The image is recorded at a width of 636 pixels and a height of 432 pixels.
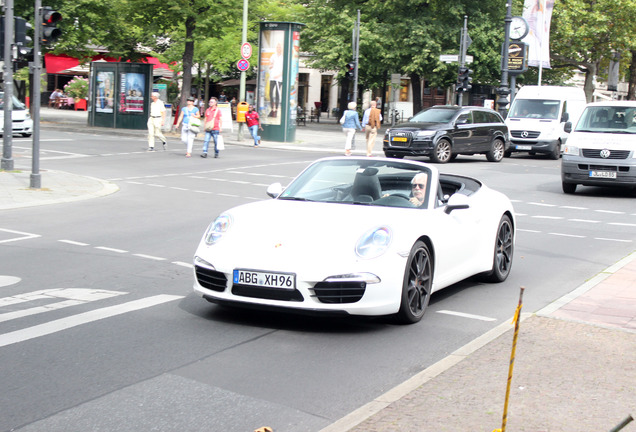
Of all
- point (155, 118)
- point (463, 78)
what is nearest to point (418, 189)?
point (155, 118)

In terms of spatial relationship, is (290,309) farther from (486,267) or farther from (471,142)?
(471,142)

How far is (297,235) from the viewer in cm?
646

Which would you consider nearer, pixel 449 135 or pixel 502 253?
pixel 502 253

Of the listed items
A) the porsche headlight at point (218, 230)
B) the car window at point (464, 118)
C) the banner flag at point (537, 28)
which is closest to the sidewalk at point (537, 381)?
the porsche headlight at point (218, 230)

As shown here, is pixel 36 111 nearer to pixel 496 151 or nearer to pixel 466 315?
pixel 466 315

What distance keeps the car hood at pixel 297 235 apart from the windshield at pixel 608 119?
12849 millimetres

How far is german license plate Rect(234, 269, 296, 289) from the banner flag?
40.8 meters

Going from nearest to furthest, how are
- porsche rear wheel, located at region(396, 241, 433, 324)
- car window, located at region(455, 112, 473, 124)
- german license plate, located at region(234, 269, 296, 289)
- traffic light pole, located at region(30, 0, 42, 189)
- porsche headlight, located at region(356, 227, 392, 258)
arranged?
german license plate, located at region(234, 269, 296, 289) < porsche headlight, located at region(356, 227, 392, 258) < porsche rear wheel, located at region(396, 241, 433, 324) < traffic light pole, located at region(30, 0, 42, 189) < car window, located at region(455, 112, 473, 124)

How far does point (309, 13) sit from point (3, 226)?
40.1 meters

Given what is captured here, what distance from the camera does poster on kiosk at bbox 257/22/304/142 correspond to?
3347 centimetres

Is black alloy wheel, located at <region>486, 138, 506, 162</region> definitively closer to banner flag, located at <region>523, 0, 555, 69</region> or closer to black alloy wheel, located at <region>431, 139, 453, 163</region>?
black alloy wheel, located at <region>431, 139, 453, 163</region>

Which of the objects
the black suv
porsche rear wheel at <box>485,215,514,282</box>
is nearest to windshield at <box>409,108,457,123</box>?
the black suv

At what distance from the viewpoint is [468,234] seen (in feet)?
26.0

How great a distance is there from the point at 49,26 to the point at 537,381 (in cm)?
1299
